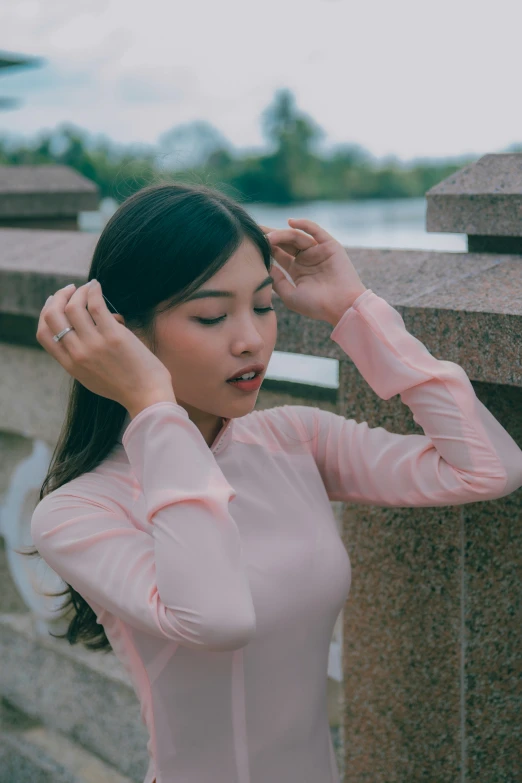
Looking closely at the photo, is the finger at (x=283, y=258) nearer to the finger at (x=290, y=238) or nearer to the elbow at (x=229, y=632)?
the finger at (x=290, y=238)

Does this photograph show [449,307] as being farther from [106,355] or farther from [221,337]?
[106,355]

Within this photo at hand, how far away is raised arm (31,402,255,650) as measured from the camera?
5.51 ft

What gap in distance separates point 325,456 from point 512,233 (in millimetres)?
811

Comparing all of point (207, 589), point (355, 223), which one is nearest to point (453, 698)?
point (207, 589)

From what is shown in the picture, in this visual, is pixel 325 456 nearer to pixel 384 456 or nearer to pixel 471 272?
pixel 384 456

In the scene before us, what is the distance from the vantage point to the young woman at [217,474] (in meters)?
1.73

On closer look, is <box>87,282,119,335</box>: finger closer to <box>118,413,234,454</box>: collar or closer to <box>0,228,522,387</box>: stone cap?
<box>0,228,522,387</box>: stone cap

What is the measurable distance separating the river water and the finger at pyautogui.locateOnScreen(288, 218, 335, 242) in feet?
1.87

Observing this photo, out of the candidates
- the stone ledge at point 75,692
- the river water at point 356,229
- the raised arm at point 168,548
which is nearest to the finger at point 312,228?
the river water at point 356,229

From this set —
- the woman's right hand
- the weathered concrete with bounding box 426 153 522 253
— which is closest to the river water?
the weathered concrete with bounding box 426 153 522 253

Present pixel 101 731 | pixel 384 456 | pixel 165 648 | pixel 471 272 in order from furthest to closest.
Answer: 1. pixel 101 731
2. pixel 471 272
3. pixel 384 456
4. pixel 165 648

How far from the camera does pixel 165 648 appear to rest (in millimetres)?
1910

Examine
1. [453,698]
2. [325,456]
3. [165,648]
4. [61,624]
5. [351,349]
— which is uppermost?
[351,349]

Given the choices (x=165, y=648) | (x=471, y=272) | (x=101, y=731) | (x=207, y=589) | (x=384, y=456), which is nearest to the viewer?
(x=207, y=589)
